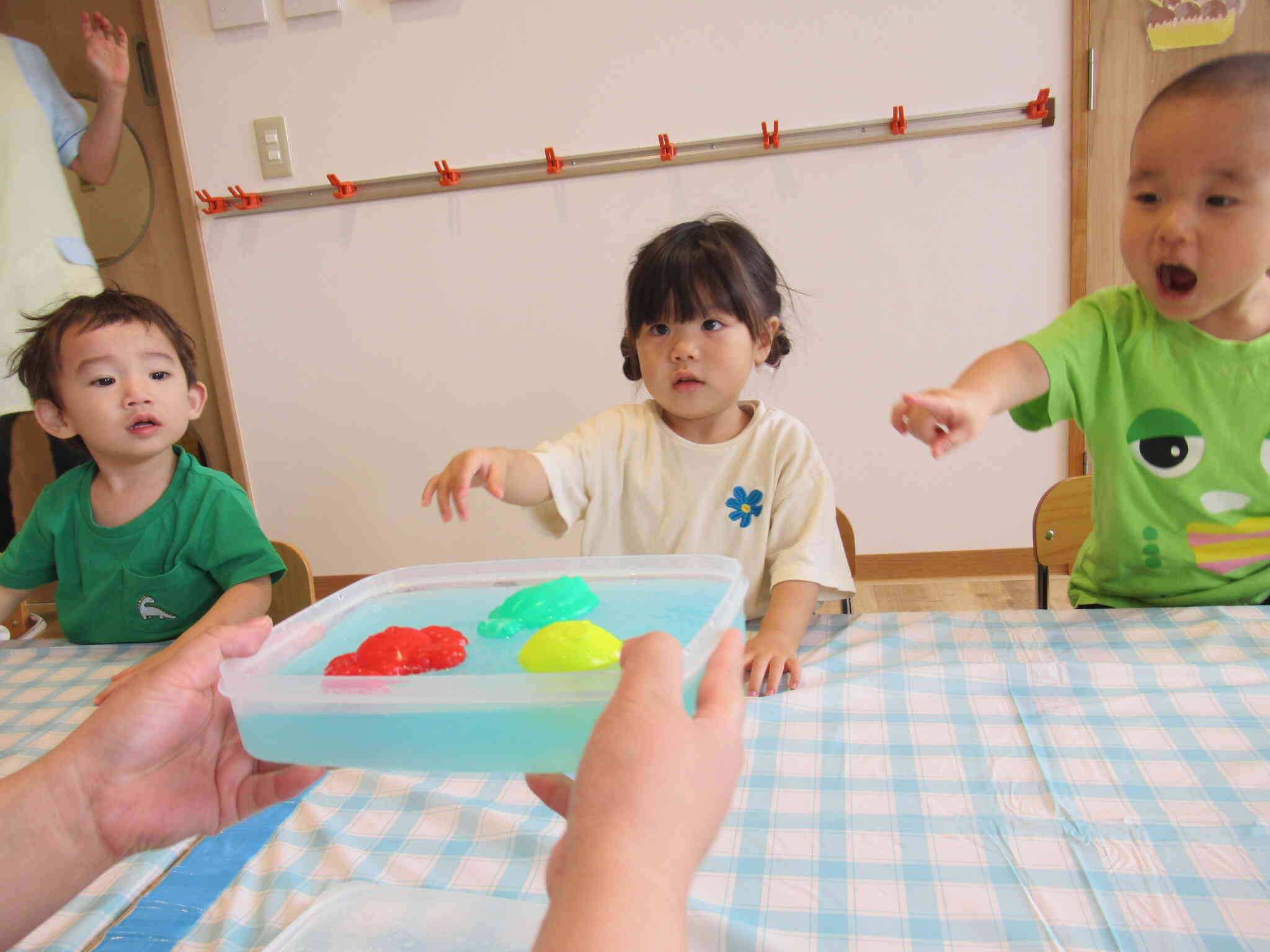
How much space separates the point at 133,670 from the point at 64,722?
89mm

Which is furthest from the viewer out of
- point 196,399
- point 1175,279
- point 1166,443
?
point 196,399

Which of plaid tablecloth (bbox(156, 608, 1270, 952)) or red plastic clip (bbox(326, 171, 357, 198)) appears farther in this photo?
red plastic clip (bbox(326, 171, 357, 198))

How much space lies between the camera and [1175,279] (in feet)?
2.71

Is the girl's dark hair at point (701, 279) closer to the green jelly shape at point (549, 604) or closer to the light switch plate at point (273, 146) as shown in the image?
the green jelly shape at point (549, 604)

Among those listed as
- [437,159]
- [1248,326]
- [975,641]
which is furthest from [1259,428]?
[437,159]

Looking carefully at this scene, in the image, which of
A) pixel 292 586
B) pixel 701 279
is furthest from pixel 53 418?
pixel 701 279

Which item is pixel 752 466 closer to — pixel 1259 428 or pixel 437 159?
pixel 1259 428

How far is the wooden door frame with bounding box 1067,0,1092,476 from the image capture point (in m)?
1.84

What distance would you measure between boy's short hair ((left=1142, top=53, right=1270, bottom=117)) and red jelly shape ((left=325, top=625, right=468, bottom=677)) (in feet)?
2.60

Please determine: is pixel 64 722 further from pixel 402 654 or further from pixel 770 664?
pixel 770 664

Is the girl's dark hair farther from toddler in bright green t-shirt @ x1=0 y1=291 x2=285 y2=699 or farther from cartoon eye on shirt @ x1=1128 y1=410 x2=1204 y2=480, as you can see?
toddler in bright green t-shirt @ x1=0 y1=291 x2=285 y2=699

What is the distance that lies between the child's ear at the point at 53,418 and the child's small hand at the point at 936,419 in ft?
3.39

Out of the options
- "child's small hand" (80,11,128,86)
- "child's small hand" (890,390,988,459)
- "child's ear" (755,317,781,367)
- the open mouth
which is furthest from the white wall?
"child's small hand" (890,390,988,459)

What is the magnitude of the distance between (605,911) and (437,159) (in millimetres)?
2122
